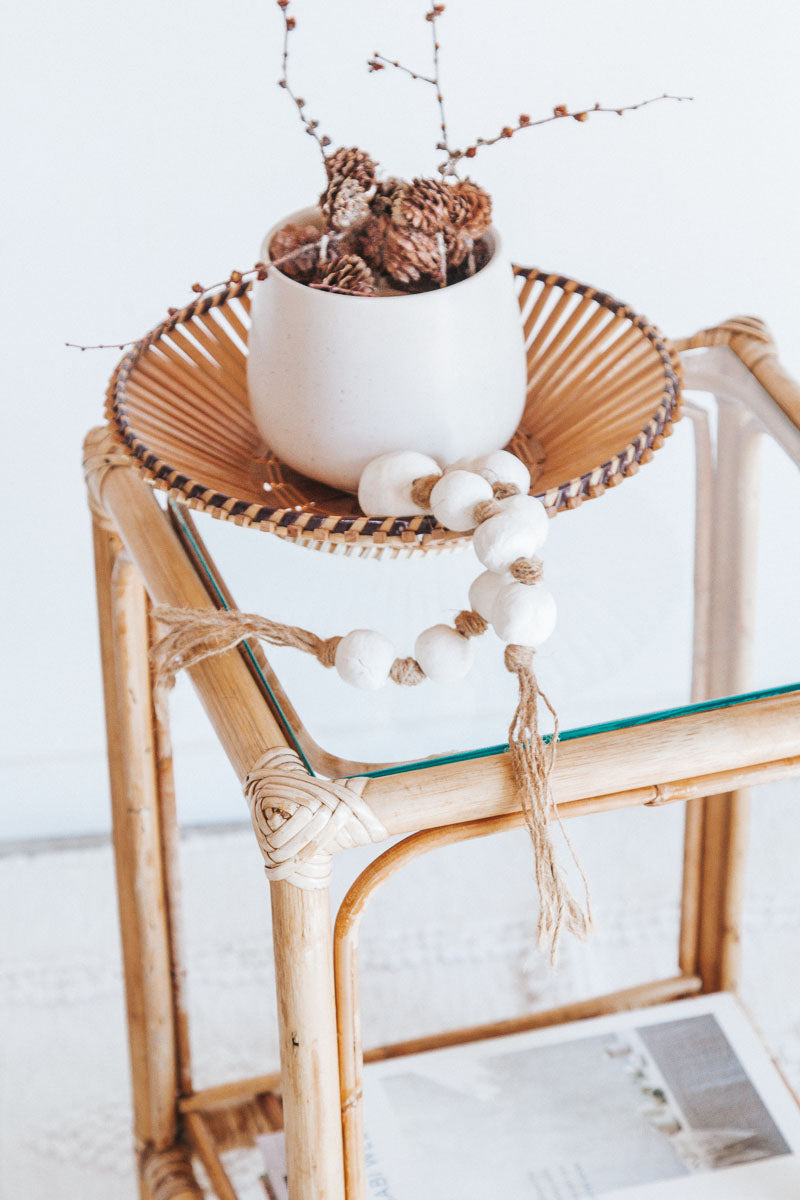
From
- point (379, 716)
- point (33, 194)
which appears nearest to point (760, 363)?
point (379, 716)

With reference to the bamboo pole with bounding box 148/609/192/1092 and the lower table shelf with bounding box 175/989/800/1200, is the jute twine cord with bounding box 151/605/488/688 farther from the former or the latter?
the lower table shelf with bounding box 175/989/800/1200

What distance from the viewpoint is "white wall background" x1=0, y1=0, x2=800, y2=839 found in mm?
864

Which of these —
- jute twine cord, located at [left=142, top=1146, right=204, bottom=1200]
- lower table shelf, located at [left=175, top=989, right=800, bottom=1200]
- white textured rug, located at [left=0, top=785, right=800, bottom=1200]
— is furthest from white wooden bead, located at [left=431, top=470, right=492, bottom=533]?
white textured rug, located at [left=0, top=785, right=800, bottom=1200]

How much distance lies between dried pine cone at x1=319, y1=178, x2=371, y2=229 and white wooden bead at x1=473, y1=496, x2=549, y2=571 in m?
0.16

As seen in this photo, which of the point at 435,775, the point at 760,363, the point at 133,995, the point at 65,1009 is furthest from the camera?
the point at 65,1009

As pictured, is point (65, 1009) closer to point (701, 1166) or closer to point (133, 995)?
point (133, 995)

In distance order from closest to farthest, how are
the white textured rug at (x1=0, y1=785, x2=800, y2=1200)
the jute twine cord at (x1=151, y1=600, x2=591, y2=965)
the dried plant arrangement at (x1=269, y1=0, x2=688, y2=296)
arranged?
the jute twine cord at (x1=151, y1=600, x2=591, y2=965) < the dried plant arrangement at (x1=269, y1=0, x2=688, y2=296) < the white textured rug at (x1=0, y1=785, x2=800, y2=1200)

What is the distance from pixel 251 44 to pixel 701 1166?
2.55ft

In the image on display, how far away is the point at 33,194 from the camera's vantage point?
0.91 meters

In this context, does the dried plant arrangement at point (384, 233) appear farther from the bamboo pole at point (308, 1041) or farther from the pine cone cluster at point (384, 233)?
the bamboo pole at point (308, 1041)

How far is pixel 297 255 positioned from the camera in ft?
1.81

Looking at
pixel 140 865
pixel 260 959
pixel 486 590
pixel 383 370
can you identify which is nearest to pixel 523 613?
pixel 486 590

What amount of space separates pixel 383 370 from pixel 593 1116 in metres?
0.50

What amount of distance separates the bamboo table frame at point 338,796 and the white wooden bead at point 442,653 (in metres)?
0.05
